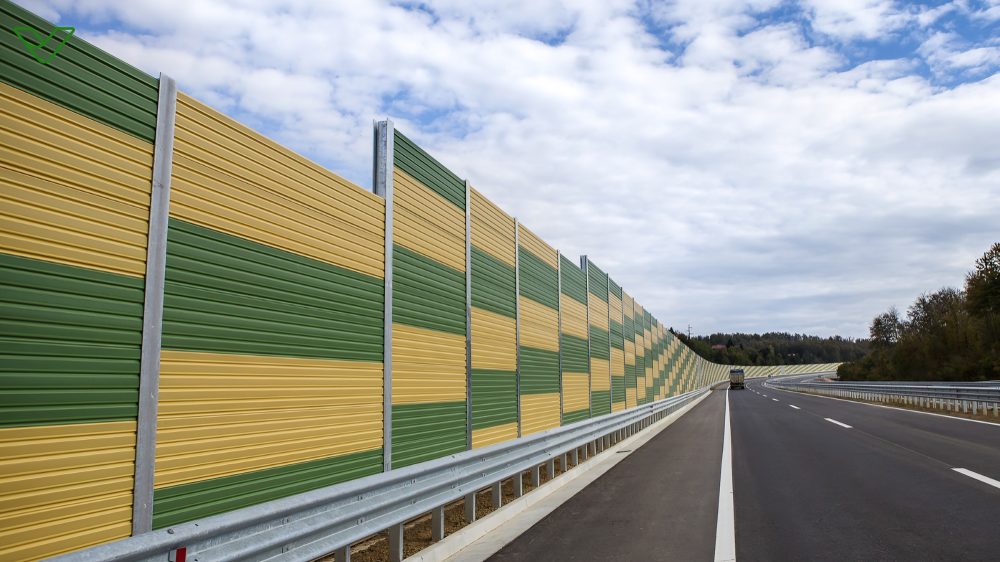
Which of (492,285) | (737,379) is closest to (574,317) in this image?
(492,285)

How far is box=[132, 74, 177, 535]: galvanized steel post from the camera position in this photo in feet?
13.3

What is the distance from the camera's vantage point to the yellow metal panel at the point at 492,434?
9496 millimetres

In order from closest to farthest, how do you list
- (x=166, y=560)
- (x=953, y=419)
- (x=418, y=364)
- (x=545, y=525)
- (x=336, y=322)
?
(x=166, y=560) → (x=336, y=322) → (x=545, y=525) → (x=418, y=364) → (x=953, y=419)

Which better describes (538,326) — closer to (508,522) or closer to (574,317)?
Result: (574,317)

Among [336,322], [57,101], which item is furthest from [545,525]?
[57,101]

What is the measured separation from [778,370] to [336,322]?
167432mm

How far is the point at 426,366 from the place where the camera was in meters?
8.11

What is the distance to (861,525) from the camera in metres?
6.26

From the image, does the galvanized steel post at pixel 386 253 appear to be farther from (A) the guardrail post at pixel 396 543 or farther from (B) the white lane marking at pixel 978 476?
(B) the white lane marking at pixel 978 476

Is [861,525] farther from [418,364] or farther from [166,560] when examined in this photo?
[166,560]

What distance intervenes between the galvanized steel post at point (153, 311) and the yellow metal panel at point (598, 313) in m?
15.0

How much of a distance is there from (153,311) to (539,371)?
31.6ft

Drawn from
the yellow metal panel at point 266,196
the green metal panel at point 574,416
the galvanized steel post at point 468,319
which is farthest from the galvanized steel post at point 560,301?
the yellow metal panel at point 266,196

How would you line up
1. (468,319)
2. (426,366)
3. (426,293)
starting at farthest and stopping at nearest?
(468,319), (426,293), (426,366)
